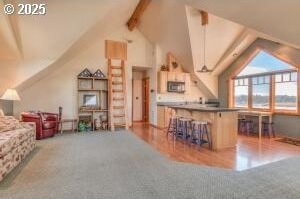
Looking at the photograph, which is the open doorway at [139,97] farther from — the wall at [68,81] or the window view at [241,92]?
the window view at [241,92]

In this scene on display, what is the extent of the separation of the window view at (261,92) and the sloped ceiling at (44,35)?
5.30m

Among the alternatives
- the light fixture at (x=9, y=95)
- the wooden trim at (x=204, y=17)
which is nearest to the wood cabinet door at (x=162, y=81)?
the wooden trim at (x=204, y=17)

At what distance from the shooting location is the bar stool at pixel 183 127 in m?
5.15

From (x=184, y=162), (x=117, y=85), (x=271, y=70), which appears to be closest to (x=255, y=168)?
(x=184, y=162)

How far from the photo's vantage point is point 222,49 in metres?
6.75

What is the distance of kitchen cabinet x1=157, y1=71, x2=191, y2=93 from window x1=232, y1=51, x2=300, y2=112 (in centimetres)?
195

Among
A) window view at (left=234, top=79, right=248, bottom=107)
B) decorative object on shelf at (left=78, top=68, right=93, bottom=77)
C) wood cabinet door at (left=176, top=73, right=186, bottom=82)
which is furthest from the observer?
wood cabinet door at (left=176, top=73, right=186, bottom=82)

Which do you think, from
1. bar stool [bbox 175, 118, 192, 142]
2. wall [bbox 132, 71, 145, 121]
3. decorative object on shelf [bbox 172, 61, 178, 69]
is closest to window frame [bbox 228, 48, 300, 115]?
decorative object on shelf [bbox 172, 61, 178, 69]

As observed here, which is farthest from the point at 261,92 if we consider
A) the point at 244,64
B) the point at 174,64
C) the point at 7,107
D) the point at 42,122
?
the point at 7,107

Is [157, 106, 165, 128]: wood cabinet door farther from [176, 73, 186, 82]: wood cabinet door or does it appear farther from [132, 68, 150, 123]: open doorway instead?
[132, 68, 150, 123]: open doorway

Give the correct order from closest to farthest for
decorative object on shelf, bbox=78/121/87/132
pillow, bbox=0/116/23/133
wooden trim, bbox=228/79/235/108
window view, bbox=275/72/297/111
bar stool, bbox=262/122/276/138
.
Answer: pillow, bbox=0/116/23/133 → window view, bbox=275/72/297/111 → bar stool, bbox=262/122/276/138 → decorative object on shelf, bbox=78/121/87/132 → wooden trim, bbox=228/79/235/108

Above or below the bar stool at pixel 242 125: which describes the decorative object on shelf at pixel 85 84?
above

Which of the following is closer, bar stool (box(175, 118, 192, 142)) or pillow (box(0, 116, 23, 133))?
pillow (box(0, 116, 23, 133))

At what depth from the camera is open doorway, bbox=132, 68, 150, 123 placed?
29.5 feet
